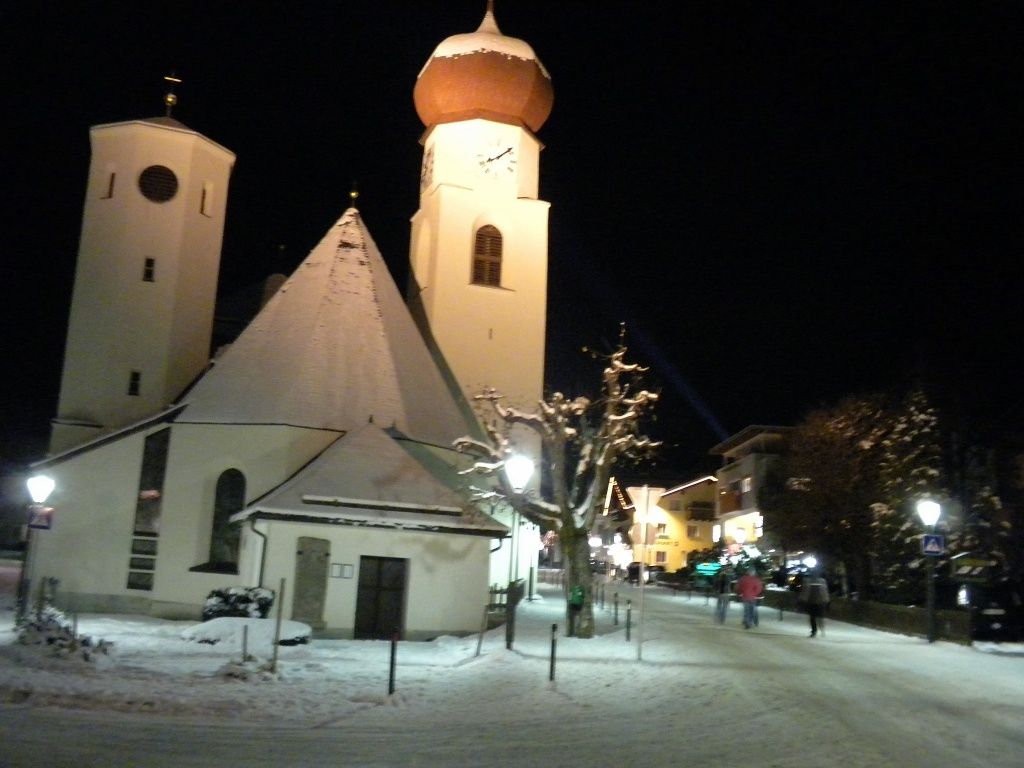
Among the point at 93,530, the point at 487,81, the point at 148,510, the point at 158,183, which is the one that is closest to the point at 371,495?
the point at 148,510

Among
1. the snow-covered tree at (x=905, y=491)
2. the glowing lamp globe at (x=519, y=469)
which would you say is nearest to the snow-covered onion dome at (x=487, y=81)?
the snow-covered tree at (x=905, y=491)

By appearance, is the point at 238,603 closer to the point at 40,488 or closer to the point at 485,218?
the point at 40,488

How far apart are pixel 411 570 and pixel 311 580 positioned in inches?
90.2

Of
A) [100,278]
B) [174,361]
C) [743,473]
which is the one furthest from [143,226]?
[743,473]

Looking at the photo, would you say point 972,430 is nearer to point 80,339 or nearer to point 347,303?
point 347,303

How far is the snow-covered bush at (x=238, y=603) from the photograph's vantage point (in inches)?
923

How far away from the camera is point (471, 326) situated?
4034 cm

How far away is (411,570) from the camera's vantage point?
84.0ft

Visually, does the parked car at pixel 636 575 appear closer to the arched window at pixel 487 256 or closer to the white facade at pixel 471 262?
the white facade at pixel 471 262

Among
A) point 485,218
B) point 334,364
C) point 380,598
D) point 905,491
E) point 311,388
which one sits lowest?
point 380,598

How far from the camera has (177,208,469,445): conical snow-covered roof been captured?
29312 millimetres

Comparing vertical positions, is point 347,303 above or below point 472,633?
above

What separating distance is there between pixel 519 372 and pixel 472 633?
53.4 feet

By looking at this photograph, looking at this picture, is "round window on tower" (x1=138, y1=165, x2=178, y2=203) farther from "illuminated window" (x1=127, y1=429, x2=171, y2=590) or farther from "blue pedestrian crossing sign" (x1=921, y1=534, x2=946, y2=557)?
"blue pedestrian crossing sign" (x1=921, y1=534, x2=946, y2=557)
